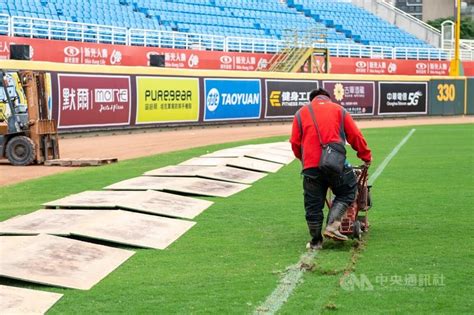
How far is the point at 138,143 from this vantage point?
27969 millimetres

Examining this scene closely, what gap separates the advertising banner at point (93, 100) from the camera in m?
27.6

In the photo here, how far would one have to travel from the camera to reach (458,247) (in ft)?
30.1

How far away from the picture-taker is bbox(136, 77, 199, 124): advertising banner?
104 ft

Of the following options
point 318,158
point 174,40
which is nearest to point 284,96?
point 174,40

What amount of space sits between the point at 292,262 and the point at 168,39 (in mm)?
33707

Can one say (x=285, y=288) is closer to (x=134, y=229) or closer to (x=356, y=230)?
(x=356, y=230)

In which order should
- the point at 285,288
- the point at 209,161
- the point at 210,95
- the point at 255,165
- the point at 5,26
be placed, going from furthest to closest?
1. the point at 210,95
2. the point at 5,26
3. the point at 209,161
4. the point at 255,165
5. the point at 285,288

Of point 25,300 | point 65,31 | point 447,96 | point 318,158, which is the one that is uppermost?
point 65,31

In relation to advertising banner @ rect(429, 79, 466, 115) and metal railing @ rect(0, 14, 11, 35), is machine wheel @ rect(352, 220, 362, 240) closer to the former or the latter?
metal railing @ rect(0, 14, 11, 35)

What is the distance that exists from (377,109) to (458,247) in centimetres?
3625

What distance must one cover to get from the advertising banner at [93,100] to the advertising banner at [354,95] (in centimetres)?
1412

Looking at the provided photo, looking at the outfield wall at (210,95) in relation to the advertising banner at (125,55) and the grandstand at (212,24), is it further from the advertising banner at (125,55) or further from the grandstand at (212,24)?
the grandstand at (212,24)

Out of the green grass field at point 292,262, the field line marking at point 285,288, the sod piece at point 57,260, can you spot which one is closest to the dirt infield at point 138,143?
the green grass field at point 292,262

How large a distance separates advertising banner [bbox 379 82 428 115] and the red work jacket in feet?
119
